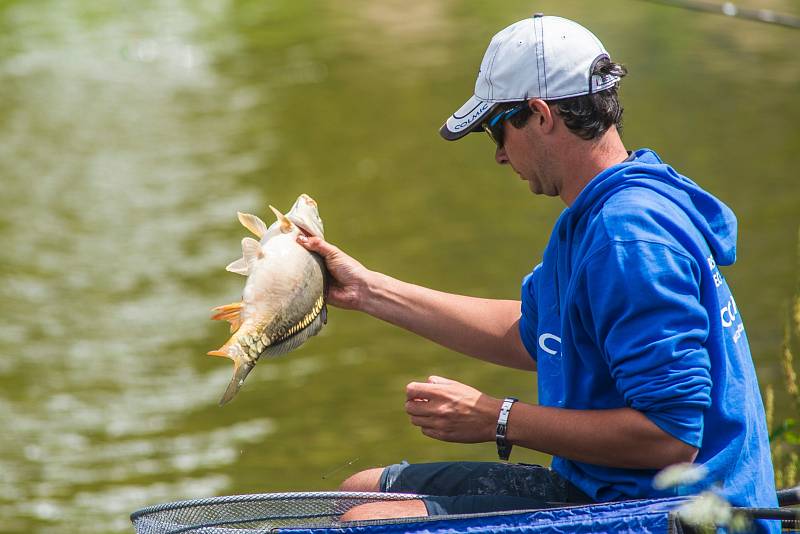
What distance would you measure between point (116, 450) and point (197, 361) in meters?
1.08

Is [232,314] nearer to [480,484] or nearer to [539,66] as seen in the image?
[480,484]

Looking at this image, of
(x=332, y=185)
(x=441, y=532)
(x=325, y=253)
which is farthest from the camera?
(x=332, y=185)

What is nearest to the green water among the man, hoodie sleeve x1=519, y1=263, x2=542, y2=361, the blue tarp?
hoodie sleeve x1=519, y1=263, x2=542, y2=361

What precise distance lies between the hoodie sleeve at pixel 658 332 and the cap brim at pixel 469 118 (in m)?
0.47

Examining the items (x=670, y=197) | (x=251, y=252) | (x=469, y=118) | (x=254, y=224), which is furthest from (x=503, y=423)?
(x=254, y=224)

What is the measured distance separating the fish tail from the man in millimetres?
358

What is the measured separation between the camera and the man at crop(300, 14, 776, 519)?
2236mm

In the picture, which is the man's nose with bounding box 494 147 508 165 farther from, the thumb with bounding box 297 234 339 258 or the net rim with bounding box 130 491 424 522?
the net rim with bounding box 130 491 424 522

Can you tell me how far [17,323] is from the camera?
8.88m

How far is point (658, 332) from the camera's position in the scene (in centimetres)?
221

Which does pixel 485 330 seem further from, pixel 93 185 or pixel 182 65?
pixel 182 65

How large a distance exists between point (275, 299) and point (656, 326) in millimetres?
A: 930

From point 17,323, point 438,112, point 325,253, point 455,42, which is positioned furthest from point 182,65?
point 325,253

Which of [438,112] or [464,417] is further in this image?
[438,112]
